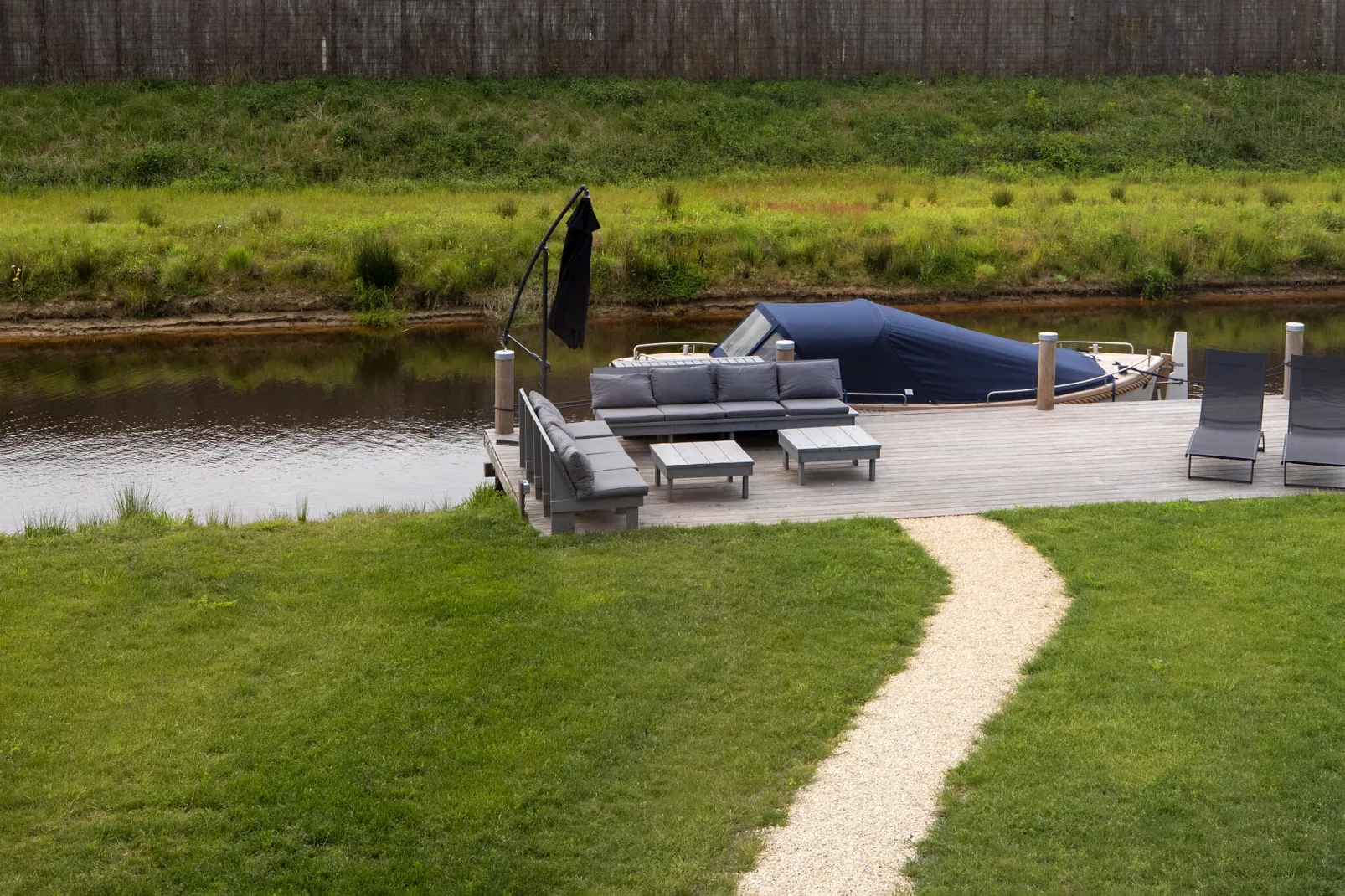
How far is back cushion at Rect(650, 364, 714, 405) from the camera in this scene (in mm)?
15562

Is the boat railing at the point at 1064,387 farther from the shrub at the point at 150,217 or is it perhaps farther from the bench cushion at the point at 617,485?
the shrub at the point at 150,217

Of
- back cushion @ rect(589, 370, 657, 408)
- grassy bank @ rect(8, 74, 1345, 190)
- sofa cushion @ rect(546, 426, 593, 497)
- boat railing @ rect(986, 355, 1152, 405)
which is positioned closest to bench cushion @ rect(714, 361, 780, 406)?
back cushion @ rect(589, 370, 657, 408)

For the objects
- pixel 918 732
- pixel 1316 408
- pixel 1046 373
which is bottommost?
pixel 918 732

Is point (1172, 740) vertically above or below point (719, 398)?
below

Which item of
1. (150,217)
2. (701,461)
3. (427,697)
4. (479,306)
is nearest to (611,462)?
(701,461)

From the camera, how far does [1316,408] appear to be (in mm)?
14477

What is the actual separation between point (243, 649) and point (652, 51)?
34.9 meters

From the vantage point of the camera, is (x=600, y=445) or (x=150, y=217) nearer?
(x=600, y=445)

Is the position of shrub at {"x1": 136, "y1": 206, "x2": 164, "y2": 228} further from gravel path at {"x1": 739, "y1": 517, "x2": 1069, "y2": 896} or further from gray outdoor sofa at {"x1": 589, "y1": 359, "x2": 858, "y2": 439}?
gravel path at {"x1": 739, "y1": 517, "x2": 1069, "y2": 896}

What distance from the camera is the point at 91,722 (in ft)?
29.0

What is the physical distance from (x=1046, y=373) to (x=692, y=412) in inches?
180

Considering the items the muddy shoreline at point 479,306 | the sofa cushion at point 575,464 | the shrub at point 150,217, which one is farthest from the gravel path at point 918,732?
the shrub at point 150,217

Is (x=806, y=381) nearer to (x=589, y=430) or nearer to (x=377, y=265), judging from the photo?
(x=589, y=430)

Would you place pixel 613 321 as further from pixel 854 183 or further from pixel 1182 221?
pixel 1182 221
